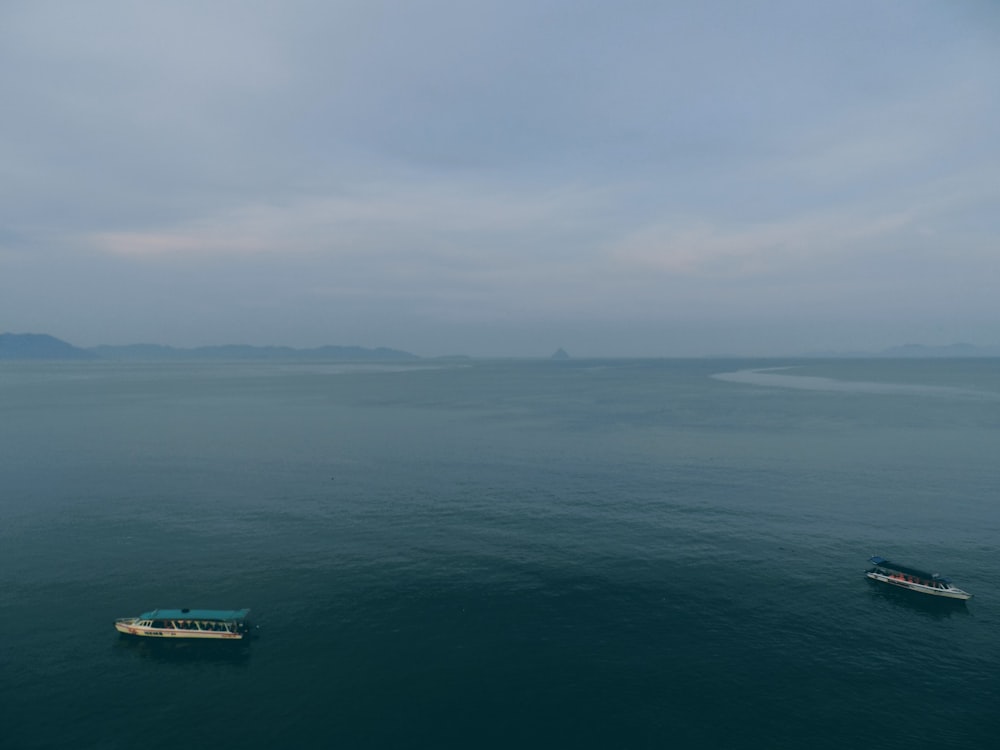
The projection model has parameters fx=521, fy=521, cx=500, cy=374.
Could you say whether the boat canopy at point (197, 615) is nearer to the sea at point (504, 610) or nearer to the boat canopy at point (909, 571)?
the sea at point (504, 610)

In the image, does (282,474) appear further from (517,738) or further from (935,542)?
(935,542)

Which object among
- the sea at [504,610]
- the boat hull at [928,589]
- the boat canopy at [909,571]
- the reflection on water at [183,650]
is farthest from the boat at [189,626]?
the boat canopy at [909,571]

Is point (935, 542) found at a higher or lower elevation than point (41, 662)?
higher

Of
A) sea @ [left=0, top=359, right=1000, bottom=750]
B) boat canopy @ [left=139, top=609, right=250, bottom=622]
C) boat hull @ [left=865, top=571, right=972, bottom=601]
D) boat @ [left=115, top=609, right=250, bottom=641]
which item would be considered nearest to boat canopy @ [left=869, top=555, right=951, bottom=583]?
boat hull @ [left=865, top=571, right=972, bottom=601]

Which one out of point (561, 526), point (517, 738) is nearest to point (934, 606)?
point (561, 526)

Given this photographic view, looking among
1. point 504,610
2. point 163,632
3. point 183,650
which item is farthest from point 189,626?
point 504,610

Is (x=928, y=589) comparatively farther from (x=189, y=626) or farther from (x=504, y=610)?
(x=189, y=626)

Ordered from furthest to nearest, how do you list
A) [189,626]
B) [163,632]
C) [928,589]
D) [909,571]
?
[909,571]
[928,589]
[189,626]
[163,632]
